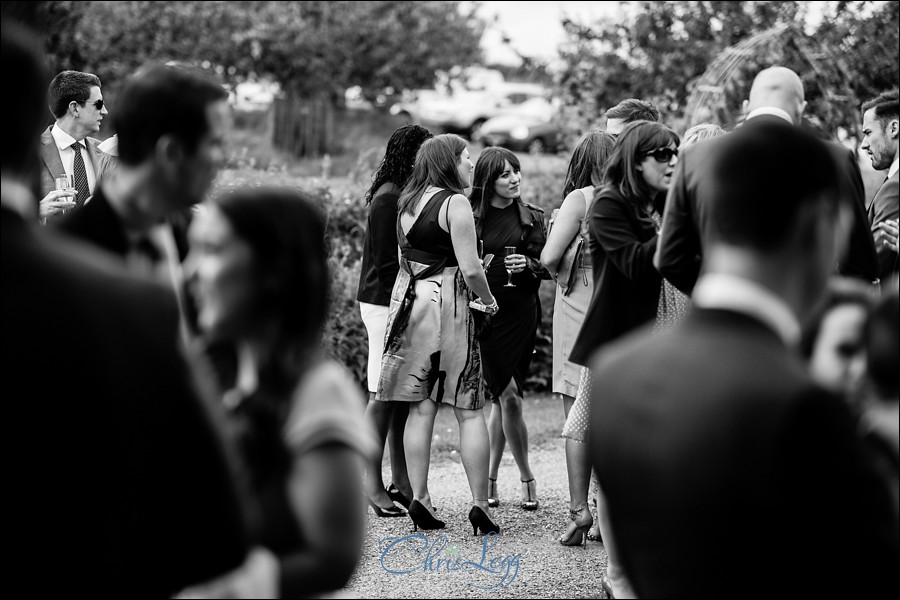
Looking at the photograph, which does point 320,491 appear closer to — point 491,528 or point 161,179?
point 161,179

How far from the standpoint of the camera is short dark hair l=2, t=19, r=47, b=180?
6.57ft

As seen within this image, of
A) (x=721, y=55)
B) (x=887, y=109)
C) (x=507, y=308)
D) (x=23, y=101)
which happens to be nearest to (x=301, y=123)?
(x=721, y=55)

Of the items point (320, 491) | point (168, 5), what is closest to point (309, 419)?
point (320, 491)

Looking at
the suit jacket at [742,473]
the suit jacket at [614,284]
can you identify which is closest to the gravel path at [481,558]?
the suit jacket at [614,284]

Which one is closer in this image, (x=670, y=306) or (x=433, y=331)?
(x=670, y=306)

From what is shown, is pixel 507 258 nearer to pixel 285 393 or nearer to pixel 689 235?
pixel 689 235

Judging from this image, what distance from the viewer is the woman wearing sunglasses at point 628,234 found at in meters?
4.87

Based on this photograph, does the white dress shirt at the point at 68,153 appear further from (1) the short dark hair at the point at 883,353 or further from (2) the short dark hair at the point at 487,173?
(1) the short dark hair at the point at 883,353

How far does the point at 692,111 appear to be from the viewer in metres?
12.1

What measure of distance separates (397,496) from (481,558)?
1045mm

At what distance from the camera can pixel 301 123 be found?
79.7ft

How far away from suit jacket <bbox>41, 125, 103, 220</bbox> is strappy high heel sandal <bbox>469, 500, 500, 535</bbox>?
2.79 meters

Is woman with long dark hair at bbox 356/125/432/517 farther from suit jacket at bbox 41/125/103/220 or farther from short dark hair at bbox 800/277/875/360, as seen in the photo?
short dark hair at bbox 800/277/875/360

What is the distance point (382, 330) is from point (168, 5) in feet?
58.9
